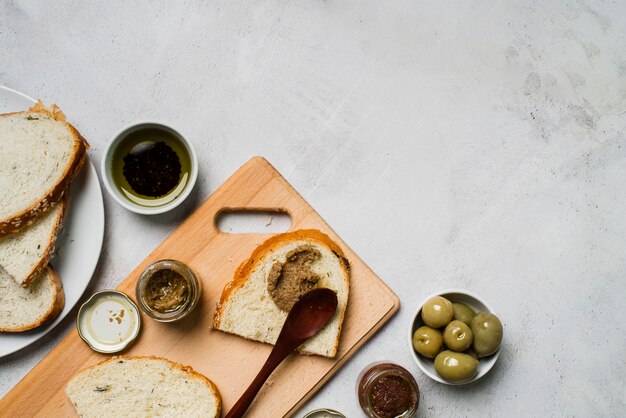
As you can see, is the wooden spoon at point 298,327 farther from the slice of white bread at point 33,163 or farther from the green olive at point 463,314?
the slice of white bread at point 33,163

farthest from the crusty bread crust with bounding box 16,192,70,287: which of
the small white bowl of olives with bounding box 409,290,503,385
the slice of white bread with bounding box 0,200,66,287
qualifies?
the small white bowl of olives with bounding box 409,290,503,385

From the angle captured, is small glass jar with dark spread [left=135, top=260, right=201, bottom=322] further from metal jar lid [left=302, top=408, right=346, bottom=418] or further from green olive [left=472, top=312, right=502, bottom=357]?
green olive [left=472, top=312, right=502, bottom=357]

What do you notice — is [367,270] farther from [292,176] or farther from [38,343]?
[38,343]

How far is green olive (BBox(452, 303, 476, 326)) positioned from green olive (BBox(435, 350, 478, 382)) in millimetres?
147

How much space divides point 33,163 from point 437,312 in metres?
1.85

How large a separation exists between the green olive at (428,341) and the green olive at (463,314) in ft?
0.36

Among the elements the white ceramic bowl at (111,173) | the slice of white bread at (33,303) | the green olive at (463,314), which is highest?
the green olive at (463,314)

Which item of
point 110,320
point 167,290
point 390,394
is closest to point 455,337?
point 390,394

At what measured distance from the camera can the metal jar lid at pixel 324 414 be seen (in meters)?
2.35

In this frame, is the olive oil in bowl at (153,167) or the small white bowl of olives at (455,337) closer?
the small white bowl of olives at (455,337)

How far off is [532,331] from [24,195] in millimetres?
2363

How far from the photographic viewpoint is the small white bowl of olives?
7.30 ft

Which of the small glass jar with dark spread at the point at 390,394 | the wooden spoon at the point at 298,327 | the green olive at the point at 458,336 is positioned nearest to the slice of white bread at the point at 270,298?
the wooden spoon at the point at 298,327

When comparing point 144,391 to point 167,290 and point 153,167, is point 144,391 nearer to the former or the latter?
point 167,290
